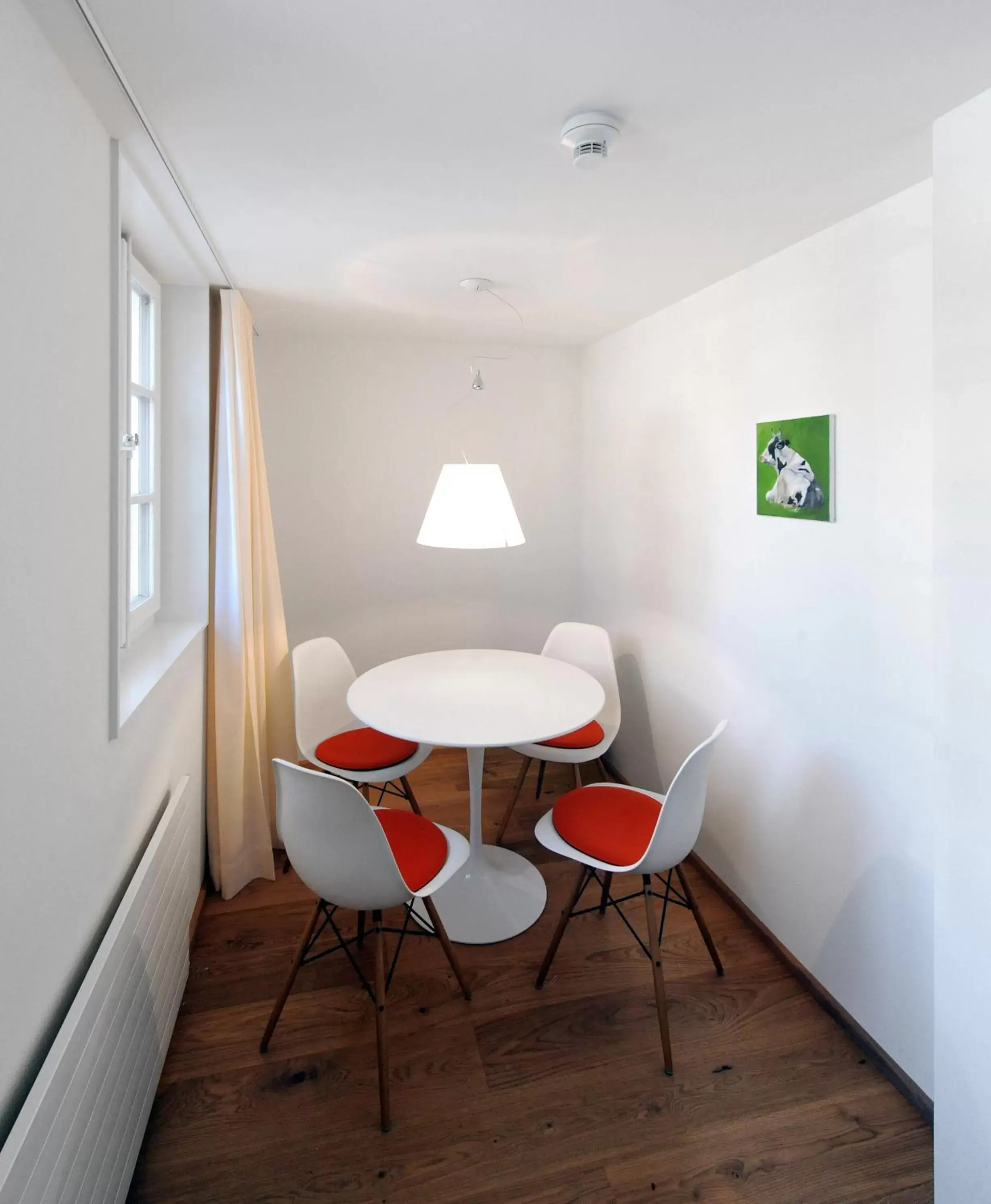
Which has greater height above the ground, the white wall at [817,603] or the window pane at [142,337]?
the window pane at [142,337]

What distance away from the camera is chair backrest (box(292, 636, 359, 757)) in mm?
2727

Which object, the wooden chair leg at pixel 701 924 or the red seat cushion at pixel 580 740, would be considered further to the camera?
the red seat cushion at pixel 580 740

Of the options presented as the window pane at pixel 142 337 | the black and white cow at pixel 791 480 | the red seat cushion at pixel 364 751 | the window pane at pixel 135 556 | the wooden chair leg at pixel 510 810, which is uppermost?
the window pane at pixel 142 337

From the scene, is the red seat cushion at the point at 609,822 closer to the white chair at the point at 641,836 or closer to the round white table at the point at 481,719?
the white chair at the point at 641,836

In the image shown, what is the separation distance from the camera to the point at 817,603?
208 centimetres

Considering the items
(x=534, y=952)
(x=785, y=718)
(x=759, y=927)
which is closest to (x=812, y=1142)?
(x=759, y=927)

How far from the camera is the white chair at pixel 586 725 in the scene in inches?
110

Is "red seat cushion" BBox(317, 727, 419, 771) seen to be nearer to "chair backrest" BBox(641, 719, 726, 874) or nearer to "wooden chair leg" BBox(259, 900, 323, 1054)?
"wooden chair leg" BBox(259, 900, 323, 1054)

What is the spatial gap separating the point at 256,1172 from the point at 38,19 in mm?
2325

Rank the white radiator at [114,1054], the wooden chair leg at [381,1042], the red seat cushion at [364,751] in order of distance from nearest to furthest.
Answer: the white radiator at [114,1054] < the wooden chair leg at [381,1042] < the red seat cushion at [364,751]

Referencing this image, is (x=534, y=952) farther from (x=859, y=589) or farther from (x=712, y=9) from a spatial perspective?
(x=712, y=9)

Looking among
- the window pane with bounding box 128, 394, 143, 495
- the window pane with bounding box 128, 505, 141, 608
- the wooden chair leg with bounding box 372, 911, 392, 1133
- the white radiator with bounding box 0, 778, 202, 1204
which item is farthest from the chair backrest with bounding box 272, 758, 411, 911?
the window pane with bounding box 128, 394, 143, 495

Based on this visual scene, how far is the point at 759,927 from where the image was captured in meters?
A: 2.40

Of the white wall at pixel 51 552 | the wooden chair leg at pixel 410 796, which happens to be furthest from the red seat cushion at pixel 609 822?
the white wall at pixel 51 552
